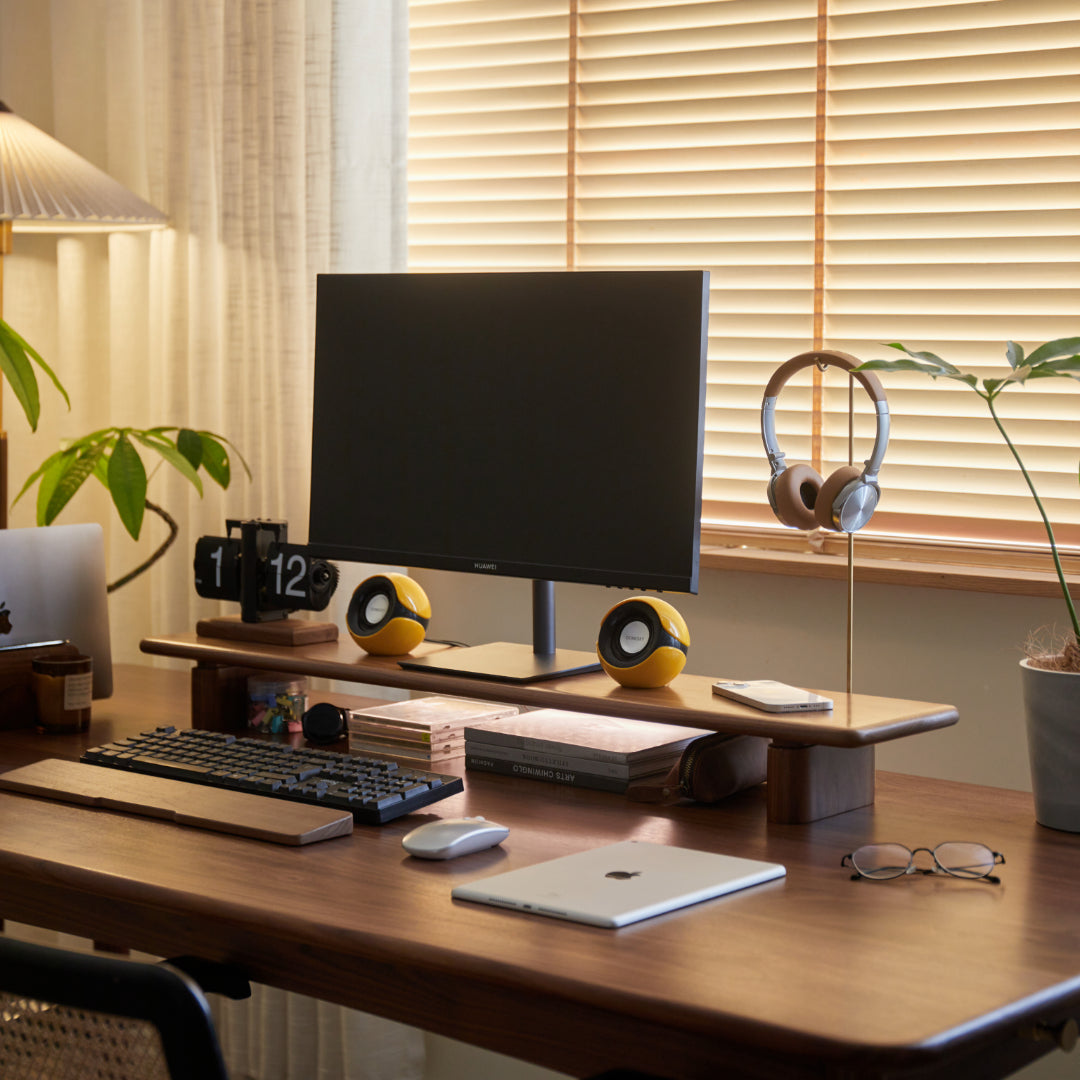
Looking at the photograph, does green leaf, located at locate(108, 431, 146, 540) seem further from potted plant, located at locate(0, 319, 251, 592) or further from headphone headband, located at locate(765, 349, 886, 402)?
headphone headband, located at locate(765, 349, 886, 402)

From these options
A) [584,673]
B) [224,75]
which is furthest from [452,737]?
[224,75]

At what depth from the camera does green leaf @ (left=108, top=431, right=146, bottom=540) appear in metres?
2.21

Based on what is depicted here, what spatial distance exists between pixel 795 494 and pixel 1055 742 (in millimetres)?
377

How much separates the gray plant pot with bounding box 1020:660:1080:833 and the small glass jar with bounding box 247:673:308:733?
0.90 meters

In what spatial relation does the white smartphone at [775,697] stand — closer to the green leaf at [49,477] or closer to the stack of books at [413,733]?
the stack of books at [413,733]

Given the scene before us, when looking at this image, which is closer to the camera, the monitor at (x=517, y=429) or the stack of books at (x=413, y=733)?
the monitor at (x=517, y=429)

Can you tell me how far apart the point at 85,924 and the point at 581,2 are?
1666mm

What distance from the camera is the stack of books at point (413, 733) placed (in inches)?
65.9

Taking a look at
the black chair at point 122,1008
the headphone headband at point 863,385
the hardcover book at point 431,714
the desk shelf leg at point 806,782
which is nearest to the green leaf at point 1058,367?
the headphone headband at point 863,385

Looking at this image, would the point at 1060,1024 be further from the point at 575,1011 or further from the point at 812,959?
the point at 575,1011

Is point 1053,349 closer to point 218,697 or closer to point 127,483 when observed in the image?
point 218,697

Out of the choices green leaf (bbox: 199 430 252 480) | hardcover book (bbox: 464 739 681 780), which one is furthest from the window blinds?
hardcover book (bbox: 464 739 681 780)

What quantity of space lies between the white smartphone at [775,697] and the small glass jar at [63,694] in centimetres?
83

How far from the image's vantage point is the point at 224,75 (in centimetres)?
250
